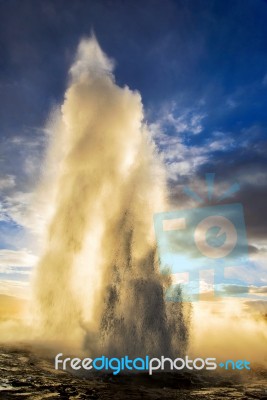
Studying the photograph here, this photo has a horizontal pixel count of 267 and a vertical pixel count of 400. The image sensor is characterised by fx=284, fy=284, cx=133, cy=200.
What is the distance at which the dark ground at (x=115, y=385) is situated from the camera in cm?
1520

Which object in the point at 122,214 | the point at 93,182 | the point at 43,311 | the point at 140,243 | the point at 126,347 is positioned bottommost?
the point at 126,347

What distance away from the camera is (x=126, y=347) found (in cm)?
2466

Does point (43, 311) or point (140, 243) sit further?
point (43, 311)

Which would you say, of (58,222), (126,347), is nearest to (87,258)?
(58,222)

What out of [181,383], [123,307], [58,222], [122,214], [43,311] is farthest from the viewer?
[58,222]

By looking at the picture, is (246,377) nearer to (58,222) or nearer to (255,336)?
(255,336)

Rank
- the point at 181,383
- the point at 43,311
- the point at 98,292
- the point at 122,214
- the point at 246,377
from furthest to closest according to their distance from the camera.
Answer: the point at 43,311 < the point at 122,214 < the point at 98,292 < the point at 246,377 < the point at 181,383

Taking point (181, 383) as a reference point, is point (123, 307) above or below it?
above

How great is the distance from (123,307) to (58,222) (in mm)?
25667

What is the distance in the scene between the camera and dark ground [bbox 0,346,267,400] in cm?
1520

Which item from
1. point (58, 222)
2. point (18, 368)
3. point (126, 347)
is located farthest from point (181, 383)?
point (58, 222)

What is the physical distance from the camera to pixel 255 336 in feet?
163

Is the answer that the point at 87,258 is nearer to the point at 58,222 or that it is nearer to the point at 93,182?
the point at 58,222

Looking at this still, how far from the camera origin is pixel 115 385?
18.0 meters
